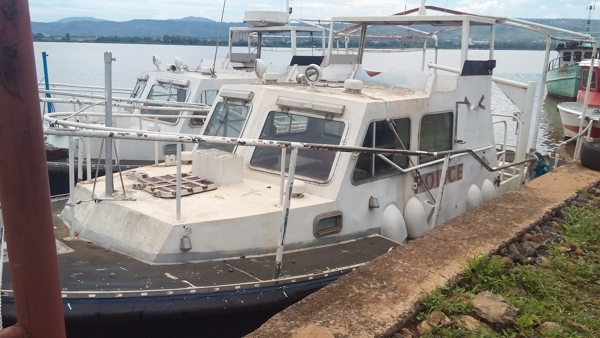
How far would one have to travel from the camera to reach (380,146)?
17.3 feet

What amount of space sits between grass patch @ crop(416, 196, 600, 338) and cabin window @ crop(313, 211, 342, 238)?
138cm

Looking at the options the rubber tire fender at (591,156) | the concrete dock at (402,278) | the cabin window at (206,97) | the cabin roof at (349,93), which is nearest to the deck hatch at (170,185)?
the cabin roof at (349,93)

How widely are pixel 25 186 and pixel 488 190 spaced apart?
6191 millimetres

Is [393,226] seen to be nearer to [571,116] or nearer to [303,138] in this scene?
[303,138]

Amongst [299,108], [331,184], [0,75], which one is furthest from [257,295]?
[0,75]

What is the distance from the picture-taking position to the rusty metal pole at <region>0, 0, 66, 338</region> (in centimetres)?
147

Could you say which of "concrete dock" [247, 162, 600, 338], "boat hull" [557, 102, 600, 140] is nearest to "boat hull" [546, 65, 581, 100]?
"boat hull" [557, 102, 600, 140]

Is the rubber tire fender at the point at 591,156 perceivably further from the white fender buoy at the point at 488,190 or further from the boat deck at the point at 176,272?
the boat deck at the point at 176,272

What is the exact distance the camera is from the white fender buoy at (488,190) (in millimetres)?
6800

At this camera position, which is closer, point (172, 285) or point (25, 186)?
point (25, 186)

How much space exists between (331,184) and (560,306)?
7.00ft

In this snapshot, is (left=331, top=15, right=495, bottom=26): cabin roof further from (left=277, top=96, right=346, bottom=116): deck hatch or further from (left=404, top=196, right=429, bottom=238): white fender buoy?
(left=404, top=196, right=429, bottom=238): white fender buoy

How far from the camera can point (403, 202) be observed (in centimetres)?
555

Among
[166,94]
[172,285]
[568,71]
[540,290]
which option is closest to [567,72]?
[568,71]
